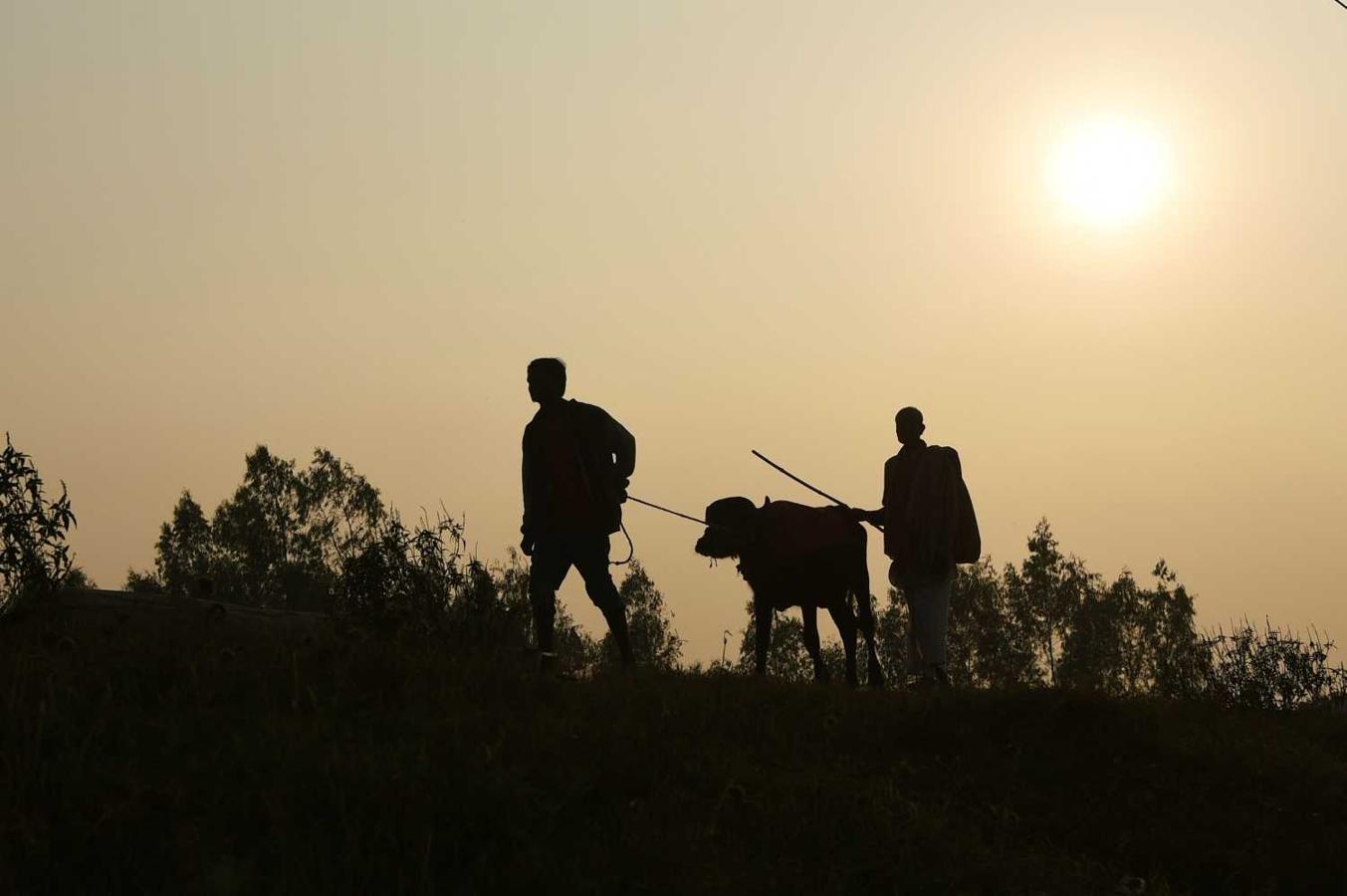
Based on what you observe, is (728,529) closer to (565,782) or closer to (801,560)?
(801,560)

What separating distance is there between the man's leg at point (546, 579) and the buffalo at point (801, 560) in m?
2.87

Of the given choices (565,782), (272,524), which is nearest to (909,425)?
(565,782)

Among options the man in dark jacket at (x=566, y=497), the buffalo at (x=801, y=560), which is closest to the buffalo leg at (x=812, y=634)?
the buffalo at (x=801, y=560)

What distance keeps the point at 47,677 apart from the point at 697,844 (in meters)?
3.24

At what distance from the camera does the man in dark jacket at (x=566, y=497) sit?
40.5 feet

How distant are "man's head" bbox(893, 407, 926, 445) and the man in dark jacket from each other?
9.20ft

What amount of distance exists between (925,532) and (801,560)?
1.48 m

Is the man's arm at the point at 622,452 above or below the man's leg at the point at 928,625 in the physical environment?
above

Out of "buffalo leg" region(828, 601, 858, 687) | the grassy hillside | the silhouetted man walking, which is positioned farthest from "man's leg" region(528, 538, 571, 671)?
"buffalo leg" region(828, 601, 858, 687)

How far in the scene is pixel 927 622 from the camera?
13.9 metres

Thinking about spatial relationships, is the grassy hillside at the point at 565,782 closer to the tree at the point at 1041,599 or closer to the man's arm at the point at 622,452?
the man's arm at the point at 622,452

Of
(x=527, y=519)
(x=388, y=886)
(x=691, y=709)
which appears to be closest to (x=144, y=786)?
(x=388, y=886)

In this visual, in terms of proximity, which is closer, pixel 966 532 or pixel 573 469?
pixel 573 469

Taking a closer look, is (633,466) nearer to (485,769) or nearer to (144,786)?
(485,769)
